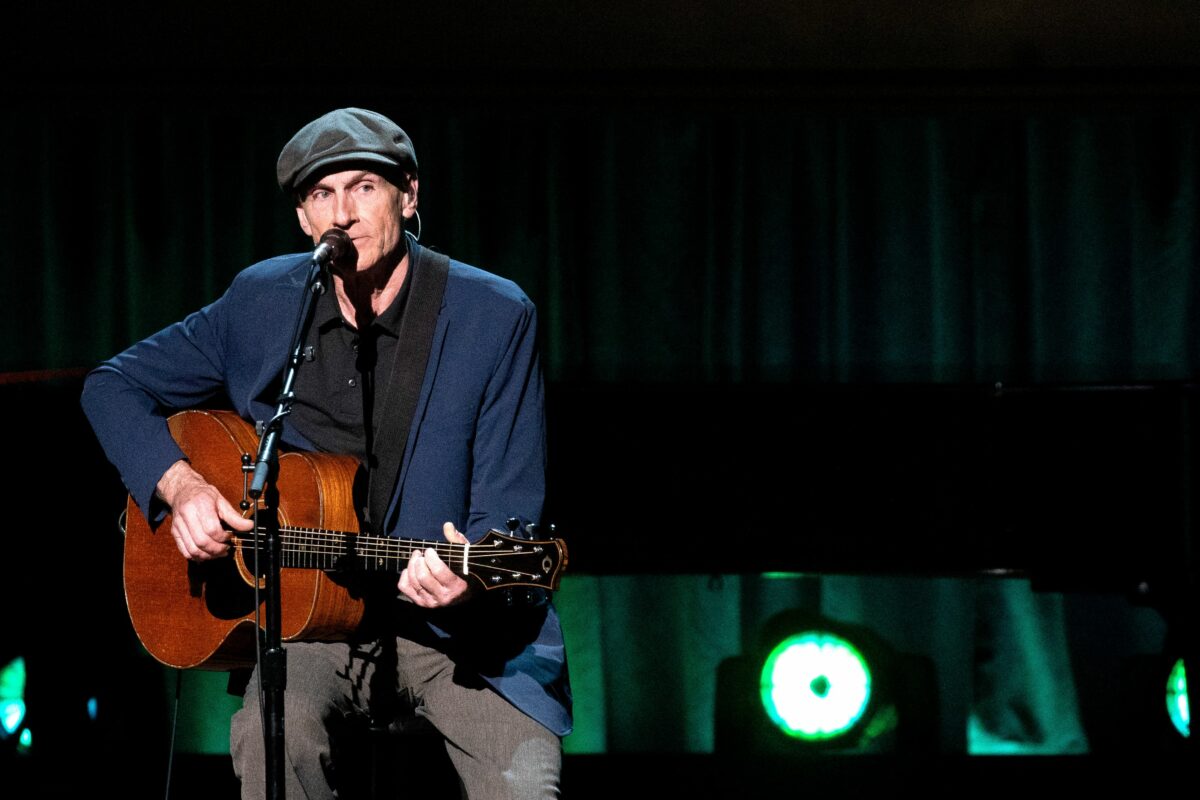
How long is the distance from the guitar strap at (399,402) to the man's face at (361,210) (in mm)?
119

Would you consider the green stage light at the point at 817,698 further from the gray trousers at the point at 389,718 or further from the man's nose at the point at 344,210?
the man's nose at the point at 344,210

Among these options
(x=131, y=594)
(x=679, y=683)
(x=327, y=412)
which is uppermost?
(x=327, y=412)

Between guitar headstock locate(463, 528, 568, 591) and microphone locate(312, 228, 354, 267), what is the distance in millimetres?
546

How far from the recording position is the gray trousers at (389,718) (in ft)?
7.20

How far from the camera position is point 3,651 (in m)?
3.80

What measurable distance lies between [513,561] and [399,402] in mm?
423

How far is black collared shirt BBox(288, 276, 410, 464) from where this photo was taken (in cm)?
243

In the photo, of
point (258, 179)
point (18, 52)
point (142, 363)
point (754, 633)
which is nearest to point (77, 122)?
point (18, 52)

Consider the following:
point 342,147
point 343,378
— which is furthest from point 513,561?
point 342,147

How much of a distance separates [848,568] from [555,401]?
1.07m

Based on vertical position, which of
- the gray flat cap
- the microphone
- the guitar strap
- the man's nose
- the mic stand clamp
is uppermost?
the gray flat cap

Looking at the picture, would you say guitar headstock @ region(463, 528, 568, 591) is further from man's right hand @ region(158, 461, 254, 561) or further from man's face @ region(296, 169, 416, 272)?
man's face @ region(296, 169, 416, 272)

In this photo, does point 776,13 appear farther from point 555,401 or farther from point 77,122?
point 77,122

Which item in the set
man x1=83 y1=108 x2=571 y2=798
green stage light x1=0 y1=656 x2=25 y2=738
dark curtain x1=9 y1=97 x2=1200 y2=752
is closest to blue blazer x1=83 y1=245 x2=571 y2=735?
man x1=83 y1=108 x2=571 y2=798
